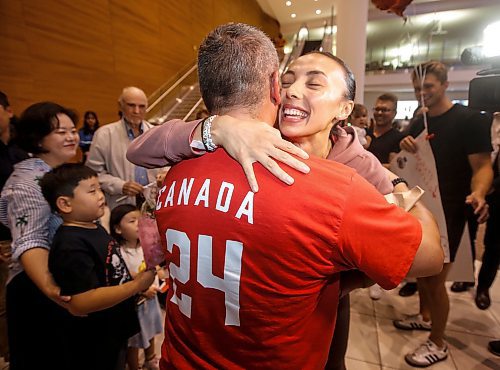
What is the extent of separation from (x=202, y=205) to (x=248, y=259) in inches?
6.5

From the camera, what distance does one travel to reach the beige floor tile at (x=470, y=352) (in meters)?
2.04

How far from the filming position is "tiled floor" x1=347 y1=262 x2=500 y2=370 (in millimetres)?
2082

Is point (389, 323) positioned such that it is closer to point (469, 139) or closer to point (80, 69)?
point (469, 139)

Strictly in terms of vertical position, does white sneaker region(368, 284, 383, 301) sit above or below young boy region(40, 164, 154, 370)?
below

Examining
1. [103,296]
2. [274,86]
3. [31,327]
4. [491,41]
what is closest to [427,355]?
[491,41]

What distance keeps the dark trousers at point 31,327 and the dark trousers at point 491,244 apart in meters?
3.15

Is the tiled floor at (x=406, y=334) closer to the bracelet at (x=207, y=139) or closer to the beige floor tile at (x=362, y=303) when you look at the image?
the beige floor tile at (x=362, y=303)

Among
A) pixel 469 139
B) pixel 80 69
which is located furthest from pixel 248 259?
pixel 80 69

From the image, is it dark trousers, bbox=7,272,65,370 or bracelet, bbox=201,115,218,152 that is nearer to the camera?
bracelet, bbox=201,115,218,152

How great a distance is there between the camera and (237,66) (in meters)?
0.76

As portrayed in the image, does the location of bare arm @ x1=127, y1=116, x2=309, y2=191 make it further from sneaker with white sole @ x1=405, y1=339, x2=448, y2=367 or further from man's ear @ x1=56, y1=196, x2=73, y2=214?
sneaker with white sole @ x1=405, y1=339, x2=448, y2=367

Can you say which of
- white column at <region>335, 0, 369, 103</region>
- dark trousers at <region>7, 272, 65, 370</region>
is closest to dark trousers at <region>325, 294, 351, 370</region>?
dark trousers at <region>7, 272, 65, 370</region>

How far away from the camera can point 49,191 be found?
1.28 m

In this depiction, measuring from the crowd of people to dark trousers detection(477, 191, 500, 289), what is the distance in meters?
1.96
